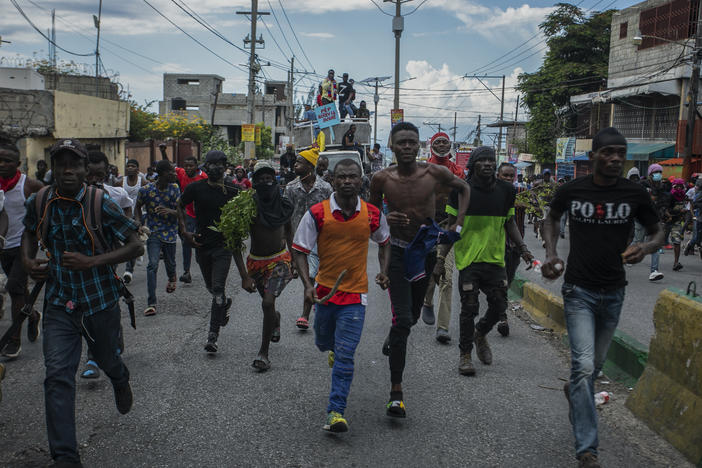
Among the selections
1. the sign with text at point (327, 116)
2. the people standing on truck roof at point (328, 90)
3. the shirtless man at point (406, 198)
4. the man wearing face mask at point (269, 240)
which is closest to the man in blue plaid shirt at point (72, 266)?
the shirtless man at point (406, 198)

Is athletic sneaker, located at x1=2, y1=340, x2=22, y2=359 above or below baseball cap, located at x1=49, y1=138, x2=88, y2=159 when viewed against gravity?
below

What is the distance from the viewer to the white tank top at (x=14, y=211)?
6352 mm

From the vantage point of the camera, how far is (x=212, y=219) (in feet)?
23.4

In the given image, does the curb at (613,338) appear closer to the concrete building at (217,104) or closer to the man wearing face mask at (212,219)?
the man wearing face mask at (212,219)

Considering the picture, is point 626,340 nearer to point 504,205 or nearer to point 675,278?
point 504,205

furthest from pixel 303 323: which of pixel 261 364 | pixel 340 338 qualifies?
pixel 340 338

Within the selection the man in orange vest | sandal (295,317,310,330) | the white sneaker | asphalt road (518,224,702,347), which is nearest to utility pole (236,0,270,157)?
asphalt road (518,224,702,347)

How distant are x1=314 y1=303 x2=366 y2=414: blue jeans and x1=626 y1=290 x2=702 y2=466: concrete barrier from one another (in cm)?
222

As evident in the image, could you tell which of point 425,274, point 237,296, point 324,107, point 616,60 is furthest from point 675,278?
point 616,60

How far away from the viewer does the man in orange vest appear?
4.81m

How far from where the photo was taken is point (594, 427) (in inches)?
159

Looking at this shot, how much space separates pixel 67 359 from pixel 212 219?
10.9 ft

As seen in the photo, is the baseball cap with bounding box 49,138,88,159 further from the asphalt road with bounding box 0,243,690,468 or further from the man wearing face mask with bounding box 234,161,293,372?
the man wearing face mask with bounding box 234,161,293,372

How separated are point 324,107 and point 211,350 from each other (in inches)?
601
